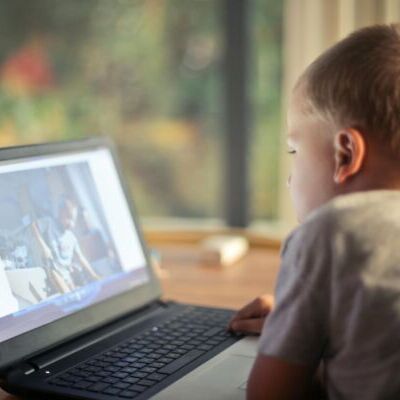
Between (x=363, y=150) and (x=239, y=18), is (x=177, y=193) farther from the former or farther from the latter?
(x=363, y=150)


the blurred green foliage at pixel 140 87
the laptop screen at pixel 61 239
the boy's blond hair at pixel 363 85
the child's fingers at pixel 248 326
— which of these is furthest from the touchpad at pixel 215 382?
the blurred green foliage at pixel 140 87

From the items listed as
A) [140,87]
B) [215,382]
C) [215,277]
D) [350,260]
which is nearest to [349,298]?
[350,260]

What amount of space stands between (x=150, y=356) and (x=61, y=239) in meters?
0.25

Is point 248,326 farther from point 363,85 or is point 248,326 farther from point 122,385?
point 363,85

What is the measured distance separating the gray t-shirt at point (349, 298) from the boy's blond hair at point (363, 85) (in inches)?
3.6

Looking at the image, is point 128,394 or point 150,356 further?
point 150,356

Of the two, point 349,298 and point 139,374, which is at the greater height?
point 349,298

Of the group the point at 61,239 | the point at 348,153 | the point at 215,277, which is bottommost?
the point at 215,277

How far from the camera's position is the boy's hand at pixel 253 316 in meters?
1.28

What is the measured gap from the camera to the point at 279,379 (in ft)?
2.84

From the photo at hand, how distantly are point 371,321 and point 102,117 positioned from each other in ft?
7.54

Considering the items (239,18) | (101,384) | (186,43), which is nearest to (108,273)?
(101,384)

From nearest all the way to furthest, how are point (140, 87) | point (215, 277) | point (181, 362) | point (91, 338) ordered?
point (181, 362) → point (91, 338) → point (215, 277) → point (140, 87)

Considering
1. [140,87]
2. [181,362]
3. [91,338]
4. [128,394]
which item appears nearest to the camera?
[128,394]
